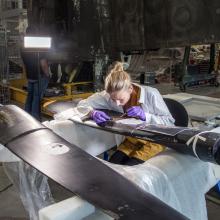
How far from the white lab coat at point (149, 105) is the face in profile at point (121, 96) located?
7 cm

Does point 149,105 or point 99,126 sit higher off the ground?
point 149,105

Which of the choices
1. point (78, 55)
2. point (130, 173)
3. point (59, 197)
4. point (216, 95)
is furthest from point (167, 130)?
point (216, 95)

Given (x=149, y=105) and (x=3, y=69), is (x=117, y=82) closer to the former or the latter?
(x=149, y=105)

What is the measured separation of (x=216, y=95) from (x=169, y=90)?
0.95 m

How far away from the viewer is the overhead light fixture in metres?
2.68

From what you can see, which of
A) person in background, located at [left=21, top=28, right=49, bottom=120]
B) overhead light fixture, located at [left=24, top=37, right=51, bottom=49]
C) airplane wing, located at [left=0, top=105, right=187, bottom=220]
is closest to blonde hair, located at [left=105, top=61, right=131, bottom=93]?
airplane wing, located at [left=0, top=105, right=187, bottom=220]

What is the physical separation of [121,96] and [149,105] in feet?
0.66

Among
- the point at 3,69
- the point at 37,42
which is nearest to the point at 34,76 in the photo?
the point at 3,69

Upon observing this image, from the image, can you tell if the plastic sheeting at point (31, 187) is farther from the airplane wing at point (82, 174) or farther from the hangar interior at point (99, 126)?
the airplane wing at point (82, 174)

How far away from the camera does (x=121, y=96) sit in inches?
81.0

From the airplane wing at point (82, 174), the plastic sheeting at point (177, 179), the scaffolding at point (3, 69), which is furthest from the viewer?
the scaffolding at point (3, 69)

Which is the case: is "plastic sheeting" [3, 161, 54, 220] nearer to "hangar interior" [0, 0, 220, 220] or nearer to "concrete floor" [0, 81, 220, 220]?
"hangar interior" [0, 0, 220, 220]

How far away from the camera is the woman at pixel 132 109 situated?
2.01 m

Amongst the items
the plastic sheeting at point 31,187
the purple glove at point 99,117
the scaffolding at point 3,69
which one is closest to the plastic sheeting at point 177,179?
the plastic sheeting at point 31,187
